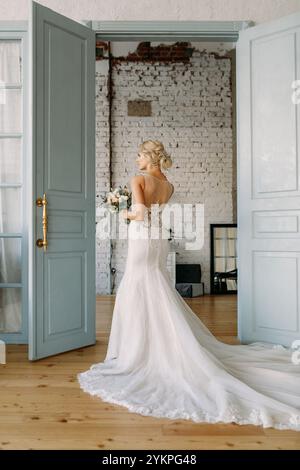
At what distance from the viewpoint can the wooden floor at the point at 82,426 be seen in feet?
7.34

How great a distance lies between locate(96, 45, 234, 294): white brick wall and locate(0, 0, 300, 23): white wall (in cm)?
435

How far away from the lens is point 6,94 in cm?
441

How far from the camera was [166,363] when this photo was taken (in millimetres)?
3127

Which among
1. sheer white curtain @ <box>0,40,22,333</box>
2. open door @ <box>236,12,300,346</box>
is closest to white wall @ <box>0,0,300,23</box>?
open door @ <box>236,12,300,346</box>

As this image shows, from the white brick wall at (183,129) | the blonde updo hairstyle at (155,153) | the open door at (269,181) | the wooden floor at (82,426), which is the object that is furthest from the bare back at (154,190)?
the white brick wall at (183,129)

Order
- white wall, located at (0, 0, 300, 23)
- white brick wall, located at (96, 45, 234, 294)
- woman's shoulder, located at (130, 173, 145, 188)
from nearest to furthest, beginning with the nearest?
1. woman's shoulder, located at (130, 173, 145, 188)
2. white wall, located at (0, 0, 300, 23)
3. white brick wall, located at (96, 45, 234, 294)

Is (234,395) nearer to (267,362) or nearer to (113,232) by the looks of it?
(267,362)

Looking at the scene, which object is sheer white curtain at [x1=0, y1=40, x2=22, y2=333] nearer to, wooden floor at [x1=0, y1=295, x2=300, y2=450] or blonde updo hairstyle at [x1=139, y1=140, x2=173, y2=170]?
wooden floor at [x1=0, y1=295, x2=300, y2=450]

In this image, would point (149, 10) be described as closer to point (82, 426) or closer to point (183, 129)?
point (82, 426)

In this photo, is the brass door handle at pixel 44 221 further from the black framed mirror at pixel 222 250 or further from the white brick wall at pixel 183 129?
the black framed mirror at pixel 222 250

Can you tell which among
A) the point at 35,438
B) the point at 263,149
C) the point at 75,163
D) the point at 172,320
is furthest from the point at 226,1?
the point at 35,438

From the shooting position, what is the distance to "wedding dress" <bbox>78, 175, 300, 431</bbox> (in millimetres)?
2588

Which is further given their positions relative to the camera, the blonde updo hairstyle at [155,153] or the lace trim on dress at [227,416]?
the blonde updo hairstyle at [155,153]

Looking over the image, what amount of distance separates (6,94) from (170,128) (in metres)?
4.94
